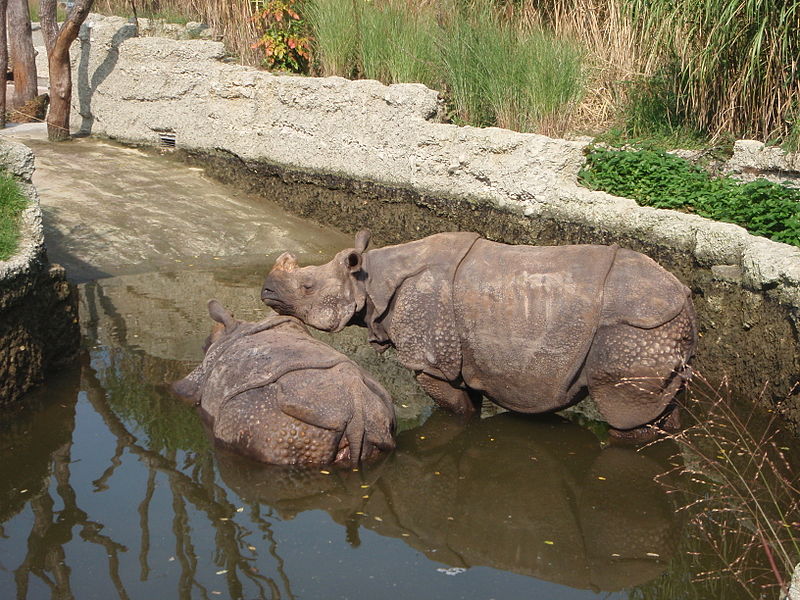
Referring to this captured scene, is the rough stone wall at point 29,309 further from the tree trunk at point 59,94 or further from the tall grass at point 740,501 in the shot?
the tree trunk at point 59,94

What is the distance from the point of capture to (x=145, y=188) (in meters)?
13.0

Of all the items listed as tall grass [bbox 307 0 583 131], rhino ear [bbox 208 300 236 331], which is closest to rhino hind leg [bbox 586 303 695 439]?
rhino ear [bbox 208 300 236 331]

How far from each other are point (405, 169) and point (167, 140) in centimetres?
476

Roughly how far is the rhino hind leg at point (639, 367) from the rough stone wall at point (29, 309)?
13.7 feet

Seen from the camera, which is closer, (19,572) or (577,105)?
(19,572)

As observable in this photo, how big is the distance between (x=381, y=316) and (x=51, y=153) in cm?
858

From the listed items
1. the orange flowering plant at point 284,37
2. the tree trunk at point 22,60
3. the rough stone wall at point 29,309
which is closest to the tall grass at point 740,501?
the rough stone wall at point 29,309

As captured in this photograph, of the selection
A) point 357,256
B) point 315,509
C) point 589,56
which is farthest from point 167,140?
point 315,509

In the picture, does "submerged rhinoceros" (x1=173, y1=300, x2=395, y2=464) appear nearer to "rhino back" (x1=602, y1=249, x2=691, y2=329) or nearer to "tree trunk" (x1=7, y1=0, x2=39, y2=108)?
"rhino back" (x1=602, y1=249, x2=691, y2=329)

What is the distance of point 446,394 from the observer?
23.2 ft

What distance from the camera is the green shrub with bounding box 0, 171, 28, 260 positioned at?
7398 millimetres

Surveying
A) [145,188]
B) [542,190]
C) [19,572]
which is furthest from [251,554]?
[145,188]

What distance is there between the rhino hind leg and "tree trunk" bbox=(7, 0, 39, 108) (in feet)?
45.2

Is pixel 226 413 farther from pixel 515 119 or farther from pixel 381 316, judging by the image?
pixel 515 119
